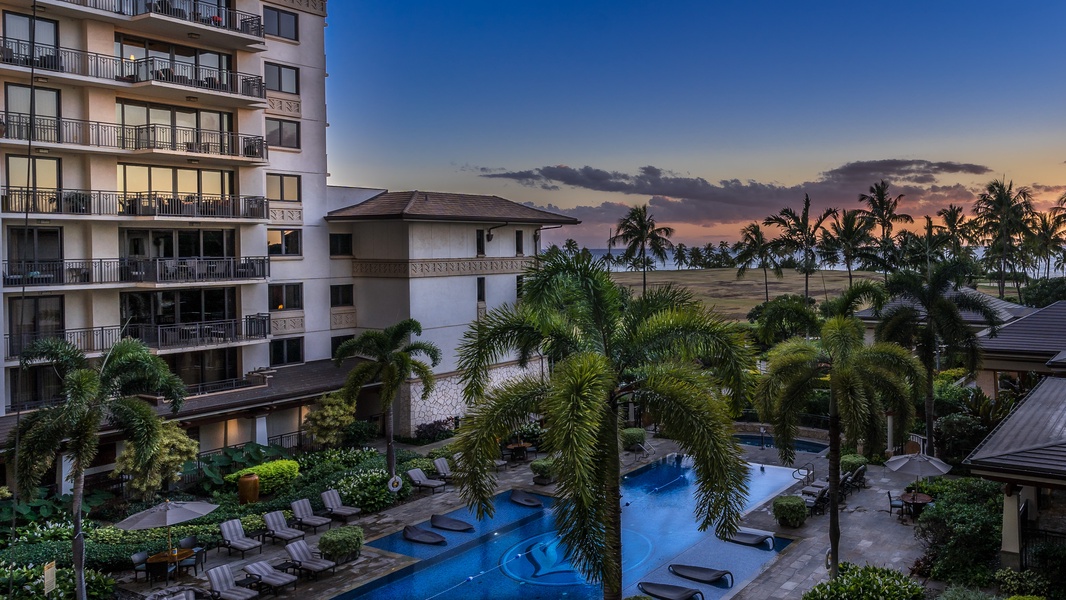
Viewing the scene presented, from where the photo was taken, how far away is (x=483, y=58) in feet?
137

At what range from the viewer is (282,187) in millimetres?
31359

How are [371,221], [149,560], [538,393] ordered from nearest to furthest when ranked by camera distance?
[538,393]
[149,560]
[371,221]

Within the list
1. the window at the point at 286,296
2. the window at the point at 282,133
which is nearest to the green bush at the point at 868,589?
the window at the point at 286,296

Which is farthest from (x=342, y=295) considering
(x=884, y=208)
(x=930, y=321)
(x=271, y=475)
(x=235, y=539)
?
(x=884, y=208)

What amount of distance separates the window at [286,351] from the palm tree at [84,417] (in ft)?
47.2

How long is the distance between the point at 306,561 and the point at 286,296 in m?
16.0

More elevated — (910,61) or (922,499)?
(910,61)

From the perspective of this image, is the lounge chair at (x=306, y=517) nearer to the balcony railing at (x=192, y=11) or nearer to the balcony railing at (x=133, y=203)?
the balcony railing at (x=133, y=203)

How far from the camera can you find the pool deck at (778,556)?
16.8 meters

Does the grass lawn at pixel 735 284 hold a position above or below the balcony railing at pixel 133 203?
below

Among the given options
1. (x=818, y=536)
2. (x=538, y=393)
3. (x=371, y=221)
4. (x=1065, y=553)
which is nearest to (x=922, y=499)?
(x=818, y=536)

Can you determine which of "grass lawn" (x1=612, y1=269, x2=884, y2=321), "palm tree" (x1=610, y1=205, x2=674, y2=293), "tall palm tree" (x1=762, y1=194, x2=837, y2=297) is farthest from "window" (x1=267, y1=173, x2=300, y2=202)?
"grass lawn" (x1=612, y1=269, x2=884, y2=321)

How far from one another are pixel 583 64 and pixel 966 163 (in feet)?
103

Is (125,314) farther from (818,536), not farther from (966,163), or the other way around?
(966,163)
